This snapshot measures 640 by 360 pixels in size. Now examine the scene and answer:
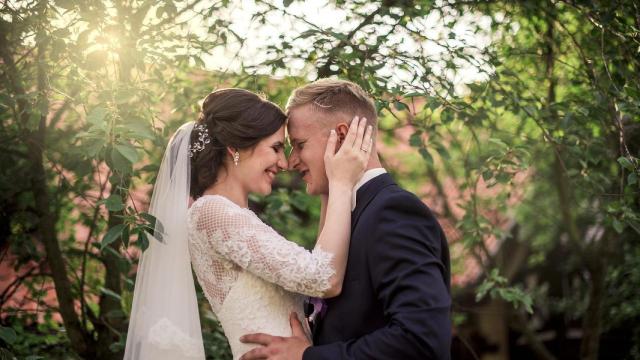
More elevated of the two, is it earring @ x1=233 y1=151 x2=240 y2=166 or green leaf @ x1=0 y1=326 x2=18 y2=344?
earring @ x1=233 y1=151 x2=240 y2=166

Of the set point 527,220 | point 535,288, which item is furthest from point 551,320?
point 527,220

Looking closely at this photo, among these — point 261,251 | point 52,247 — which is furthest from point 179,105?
point 261,251

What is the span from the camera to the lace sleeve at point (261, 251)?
2.53 meters

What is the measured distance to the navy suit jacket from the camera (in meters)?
2.27

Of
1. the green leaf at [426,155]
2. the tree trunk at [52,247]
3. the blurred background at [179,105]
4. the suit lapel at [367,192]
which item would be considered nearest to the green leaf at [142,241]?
the blurred background at [179,105]

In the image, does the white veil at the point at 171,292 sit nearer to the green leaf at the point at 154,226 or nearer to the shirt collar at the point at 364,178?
the green leaf at the point at 154,226

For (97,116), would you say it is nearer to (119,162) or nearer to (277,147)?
(119,162)

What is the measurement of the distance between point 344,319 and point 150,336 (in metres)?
0.90

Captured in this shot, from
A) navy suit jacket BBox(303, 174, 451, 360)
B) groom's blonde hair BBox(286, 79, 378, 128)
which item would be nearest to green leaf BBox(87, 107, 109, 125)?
groom's blonde hair BBox(286, 79, 378, 128)

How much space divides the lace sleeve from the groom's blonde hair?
0.49m

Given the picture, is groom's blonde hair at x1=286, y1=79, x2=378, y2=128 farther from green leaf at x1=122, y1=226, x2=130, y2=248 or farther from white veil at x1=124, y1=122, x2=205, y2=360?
green leaf at x1=122, y1=226, x2=130, y2=248

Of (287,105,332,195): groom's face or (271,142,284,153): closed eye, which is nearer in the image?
(287,105,332,195): groom's face

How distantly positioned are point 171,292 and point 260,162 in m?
0.64

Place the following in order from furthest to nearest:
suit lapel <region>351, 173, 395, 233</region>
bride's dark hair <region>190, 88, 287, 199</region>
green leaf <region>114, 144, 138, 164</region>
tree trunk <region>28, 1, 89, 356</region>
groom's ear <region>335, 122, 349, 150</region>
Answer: tree trunk <region>28, 1, 89, 356</region> → bride's dark hair <region>190, 88, 287, 199</region> → groom's ear <region>335, 122, 349, 150</region> → suit lapel <region>351, 173, 395, 233</region> → green leaf <region>114, 144, 138, 164</region>
